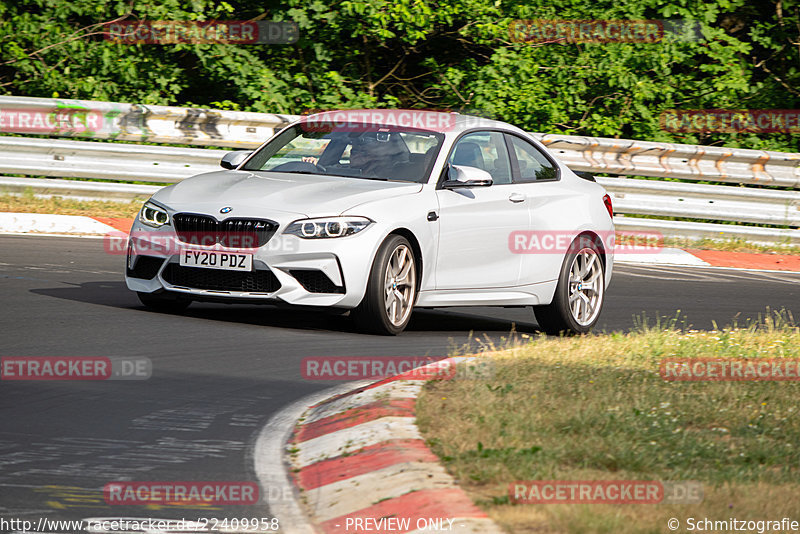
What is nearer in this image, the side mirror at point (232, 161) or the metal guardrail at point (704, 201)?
the side mirror at point (232, 161)

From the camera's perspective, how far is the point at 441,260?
9406 millimetres

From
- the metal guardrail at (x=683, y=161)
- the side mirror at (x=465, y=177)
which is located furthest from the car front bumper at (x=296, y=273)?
the metal guardrail at (x=683, y=161)

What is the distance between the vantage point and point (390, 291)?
9039mm

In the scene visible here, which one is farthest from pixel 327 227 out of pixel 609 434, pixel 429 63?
pixel 429 63

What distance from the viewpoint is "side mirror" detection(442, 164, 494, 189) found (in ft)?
30.8

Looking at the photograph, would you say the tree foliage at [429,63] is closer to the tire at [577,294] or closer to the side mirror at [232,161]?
the side mirror at [232,161]

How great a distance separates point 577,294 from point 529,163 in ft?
3.66

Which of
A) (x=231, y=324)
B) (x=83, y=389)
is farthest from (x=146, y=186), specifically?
(x=83, y=389)

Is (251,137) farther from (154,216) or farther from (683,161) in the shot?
(154,216)

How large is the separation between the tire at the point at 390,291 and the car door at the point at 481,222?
304 millimetres

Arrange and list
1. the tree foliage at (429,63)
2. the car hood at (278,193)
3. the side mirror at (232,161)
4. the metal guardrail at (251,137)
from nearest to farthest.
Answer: the car hood at (278,193)
the side mirror at (232,161)
the metal guardrail at (251,137)
the tree foliage at (429,63)

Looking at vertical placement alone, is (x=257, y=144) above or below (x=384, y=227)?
above

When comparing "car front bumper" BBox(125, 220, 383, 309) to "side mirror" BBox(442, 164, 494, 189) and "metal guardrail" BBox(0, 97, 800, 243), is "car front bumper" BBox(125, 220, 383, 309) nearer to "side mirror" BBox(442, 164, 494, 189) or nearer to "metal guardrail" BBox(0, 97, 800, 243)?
"side mirror" BBox(442, 164, 494, 189)

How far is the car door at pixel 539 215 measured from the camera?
10023 mm
